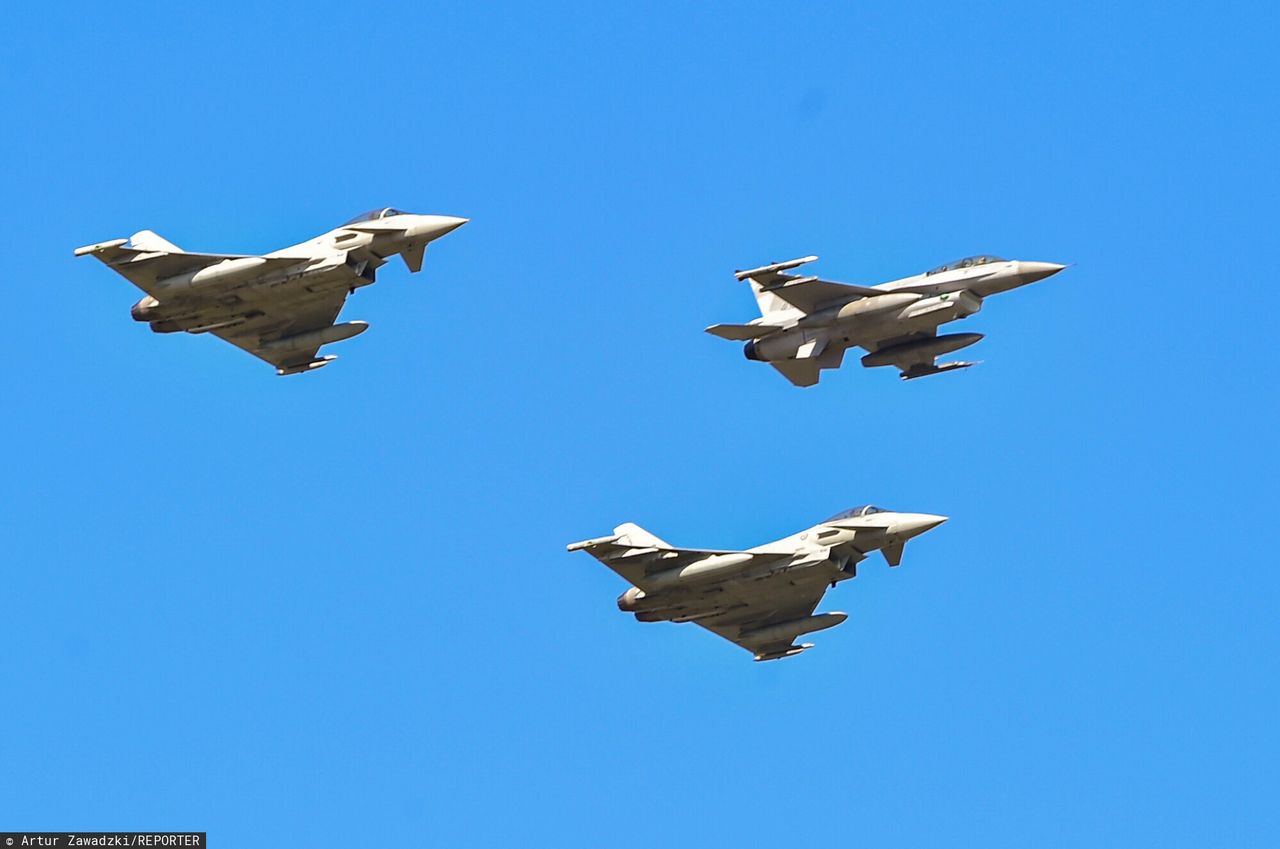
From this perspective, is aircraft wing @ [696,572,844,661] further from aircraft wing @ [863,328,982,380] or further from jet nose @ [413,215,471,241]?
jet nose @ [413,215,471,241]

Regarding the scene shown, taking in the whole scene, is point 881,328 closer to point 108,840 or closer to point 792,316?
point 792,316

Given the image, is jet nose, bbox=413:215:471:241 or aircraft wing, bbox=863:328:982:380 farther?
aircraft wing, bbox=863:328:982:380

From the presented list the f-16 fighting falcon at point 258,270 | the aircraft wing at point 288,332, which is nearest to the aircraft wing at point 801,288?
the f-16 fighting falcon at point 258,270

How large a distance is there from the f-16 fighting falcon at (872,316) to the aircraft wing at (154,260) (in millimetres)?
13661

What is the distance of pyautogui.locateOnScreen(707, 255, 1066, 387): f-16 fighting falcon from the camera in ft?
215

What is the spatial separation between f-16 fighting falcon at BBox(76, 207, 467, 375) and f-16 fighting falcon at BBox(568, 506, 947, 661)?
1048cm

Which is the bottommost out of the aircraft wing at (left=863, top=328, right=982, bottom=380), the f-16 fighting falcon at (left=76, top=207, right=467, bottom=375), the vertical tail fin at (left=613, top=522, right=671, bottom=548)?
the vertical tail fin at (left=613, top=522, right=671, bottom=548)

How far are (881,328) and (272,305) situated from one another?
1781cm

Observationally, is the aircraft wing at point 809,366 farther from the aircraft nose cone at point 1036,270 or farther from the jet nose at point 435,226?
the jet nose at point 435,226

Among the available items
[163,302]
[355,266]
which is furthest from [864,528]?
[163,302]

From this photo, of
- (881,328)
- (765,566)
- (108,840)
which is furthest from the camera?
(881,328)

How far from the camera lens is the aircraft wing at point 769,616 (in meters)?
63.6

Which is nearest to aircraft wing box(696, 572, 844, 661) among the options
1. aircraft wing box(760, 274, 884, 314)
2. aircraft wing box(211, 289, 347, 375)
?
aircraft wing box(760, 274, 884, 314)

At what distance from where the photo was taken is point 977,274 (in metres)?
65.7
